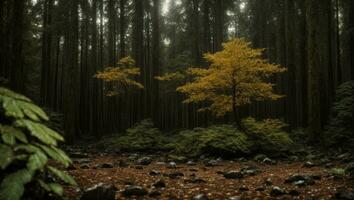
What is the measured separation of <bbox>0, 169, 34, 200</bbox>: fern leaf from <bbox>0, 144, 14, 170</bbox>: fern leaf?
0.10 m

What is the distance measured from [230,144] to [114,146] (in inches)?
261

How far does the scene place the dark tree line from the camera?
13453 millimetres

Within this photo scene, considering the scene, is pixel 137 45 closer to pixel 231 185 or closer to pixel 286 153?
pixel 286 153

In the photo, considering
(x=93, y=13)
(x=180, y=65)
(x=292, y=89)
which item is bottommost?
(x=292, y=89)

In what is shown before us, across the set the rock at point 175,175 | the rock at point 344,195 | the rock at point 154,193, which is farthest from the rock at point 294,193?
the rock at point 175,175

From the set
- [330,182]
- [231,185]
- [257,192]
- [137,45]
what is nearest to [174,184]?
[231,185]

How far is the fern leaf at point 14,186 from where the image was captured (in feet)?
6.53

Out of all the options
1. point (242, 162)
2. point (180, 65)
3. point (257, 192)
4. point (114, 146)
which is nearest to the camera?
point (257, 192)

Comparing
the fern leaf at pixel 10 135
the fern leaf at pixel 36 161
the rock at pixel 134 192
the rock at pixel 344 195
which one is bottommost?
the rock at pixel 134 192

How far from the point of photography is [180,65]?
93.0ft

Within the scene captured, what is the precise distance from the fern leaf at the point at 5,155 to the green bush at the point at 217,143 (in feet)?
34.8

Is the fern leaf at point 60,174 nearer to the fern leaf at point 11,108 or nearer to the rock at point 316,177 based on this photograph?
the fern leaf at point 11,108

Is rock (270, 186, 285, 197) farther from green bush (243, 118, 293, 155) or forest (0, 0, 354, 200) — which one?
green bush (243, 118, 293, 155)

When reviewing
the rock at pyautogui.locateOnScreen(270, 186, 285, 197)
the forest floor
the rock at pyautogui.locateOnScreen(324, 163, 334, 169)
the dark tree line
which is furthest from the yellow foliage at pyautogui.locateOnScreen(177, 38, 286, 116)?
the rock at pyautogui.locateOnScreen(270, 186, 285, 197)
